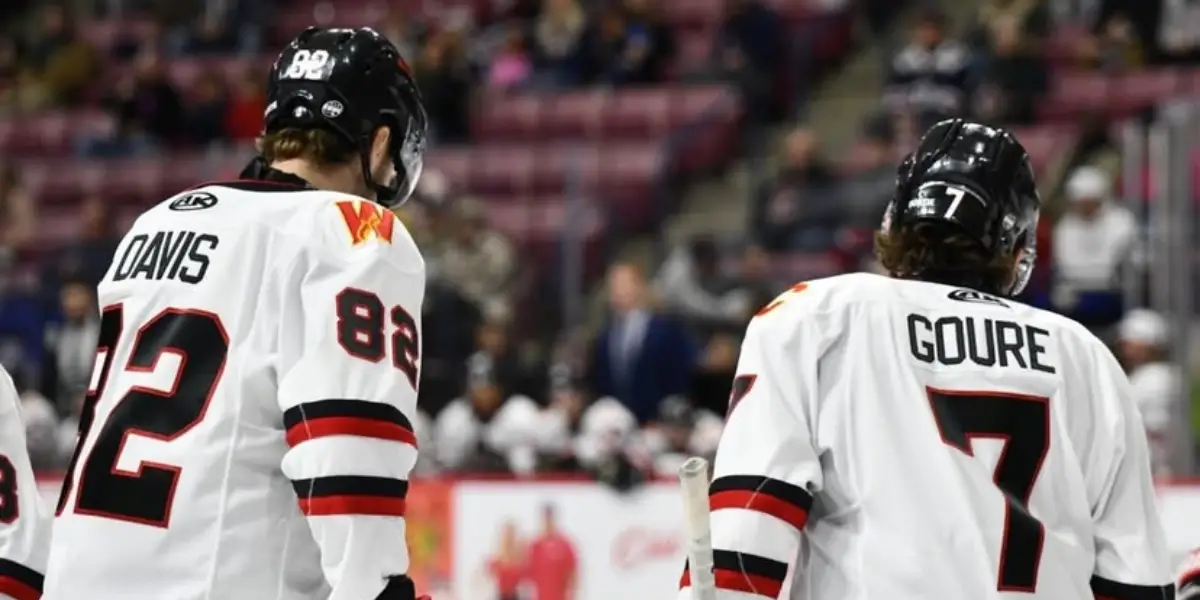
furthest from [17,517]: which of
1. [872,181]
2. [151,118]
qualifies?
[151,118]

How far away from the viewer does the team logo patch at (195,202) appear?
3324 millimetres

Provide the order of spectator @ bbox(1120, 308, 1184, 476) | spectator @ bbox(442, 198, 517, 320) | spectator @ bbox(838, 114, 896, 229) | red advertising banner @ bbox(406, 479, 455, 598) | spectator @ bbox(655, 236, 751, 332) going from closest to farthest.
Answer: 1. spectator @ bbox(1120, 308, 1184, 476)
2. red advertising banner @ bbox(406, 479, 455, 598)
3. spectator @ bbox(655, 236, 751, 332)
4. spectator @ bbox(442, 198, 517, 320)
5. spectator @ bbox(838, 114, 896, 229)

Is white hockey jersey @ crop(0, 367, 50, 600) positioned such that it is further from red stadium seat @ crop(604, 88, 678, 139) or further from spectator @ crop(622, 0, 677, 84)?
spectator @ crop(622, 0, 677, 84)

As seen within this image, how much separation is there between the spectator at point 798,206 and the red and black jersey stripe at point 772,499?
8061 millimetres

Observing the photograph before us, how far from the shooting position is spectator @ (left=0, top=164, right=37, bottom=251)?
12250mm

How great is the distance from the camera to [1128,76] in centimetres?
1227

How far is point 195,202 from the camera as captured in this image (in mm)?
3338

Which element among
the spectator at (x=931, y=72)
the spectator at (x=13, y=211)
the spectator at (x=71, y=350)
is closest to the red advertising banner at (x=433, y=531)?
the spectator at (x=71, y=350)

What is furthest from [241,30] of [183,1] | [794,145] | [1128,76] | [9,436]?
[9,436]

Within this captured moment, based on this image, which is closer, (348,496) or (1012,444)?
(348,496)

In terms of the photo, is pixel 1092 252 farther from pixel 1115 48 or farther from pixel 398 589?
pixel 398 589

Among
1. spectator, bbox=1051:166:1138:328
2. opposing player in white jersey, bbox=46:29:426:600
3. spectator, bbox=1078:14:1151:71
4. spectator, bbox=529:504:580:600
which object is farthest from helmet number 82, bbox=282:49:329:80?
spectator, bbox=1078:14:1151:71

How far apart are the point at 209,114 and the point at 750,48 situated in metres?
3.58

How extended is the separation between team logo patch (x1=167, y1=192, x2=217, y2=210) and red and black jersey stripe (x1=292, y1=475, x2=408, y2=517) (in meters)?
0.50
